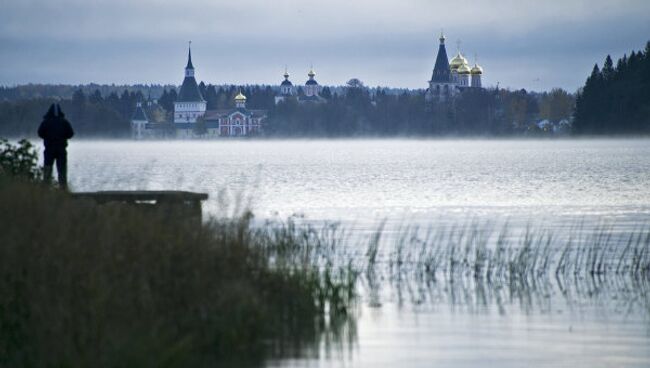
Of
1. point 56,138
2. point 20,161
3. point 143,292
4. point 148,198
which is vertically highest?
point 56,138

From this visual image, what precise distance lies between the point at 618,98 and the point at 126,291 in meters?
118

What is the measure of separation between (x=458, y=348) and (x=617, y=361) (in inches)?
67.7

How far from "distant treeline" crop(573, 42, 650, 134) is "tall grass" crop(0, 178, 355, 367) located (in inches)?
4474

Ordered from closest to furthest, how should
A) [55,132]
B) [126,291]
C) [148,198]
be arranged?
[126,291]
[148,198]
[55,132]

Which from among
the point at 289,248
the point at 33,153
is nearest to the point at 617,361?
the point at 289,248

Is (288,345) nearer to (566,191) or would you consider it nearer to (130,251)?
(130,251)

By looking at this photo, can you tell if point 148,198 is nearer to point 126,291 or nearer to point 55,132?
point 55,132

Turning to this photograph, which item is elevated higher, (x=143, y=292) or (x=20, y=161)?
(x=20, y=161)

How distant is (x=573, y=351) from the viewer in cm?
1448

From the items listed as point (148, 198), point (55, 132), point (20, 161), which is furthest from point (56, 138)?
point (148, 198)

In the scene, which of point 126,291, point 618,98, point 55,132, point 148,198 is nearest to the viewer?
point 126,291

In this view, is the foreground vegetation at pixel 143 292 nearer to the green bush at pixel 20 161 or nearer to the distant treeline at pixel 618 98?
the green bush at pixel 20 161

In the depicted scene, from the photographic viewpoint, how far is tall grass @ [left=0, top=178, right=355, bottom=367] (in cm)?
1217

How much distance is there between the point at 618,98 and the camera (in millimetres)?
126500
